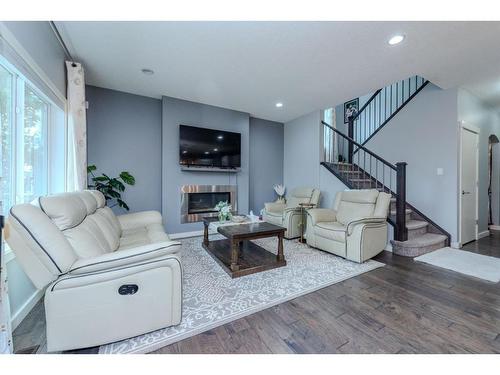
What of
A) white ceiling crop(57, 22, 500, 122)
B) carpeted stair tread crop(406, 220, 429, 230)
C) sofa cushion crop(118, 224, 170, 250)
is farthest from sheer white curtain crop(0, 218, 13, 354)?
carpeted stair tread crop(406, 220, 429, 230)

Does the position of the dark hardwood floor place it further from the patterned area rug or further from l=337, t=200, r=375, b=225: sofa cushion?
l=337, t=200, r=375, b=225: sofa cushion

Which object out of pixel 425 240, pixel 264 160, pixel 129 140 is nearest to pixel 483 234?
pixel 425 240

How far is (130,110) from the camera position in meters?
3.90

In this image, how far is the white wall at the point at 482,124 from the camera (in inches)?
144

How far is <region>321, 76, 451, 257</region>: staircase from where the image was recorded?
10.8 feet

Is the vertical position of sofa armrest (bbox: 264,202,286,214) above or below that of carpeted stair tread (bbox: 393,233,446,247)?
above

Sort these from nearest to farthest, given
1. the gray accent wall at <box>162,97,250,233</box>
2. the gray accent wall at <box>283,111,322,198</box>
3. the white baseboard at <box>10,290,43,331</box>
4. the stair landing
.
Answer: the white baseboard at <box>10,290,43,331</box> → the stair landing → the gray accent wall at <box>162,97,250,233</box> → the gray accent wall at <box>283,111,322,198</box>

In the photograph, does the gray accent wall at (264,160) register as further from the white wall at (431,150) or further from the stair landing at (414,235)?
the white wall at (431,150)

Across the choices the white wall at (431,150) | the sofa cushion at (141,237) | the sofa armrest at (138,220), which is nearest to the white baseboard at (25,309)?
the sofa cushion at (141,237)

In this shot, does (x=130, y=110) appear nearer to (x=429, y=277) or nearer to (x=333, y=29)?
(x=333, y=29)

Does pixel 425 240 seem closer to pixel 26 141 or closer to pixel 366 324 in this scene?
pixel 366 324

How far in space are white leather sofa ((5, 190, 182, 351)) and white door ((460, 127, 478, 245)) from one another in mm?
4561

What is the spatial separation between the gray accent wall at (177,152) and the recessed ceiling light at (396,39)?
3.03 m
